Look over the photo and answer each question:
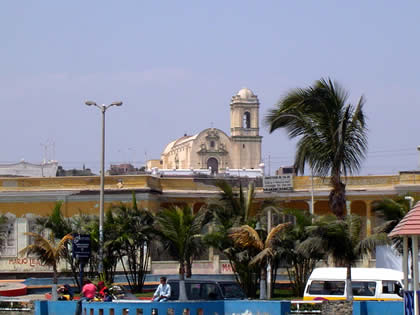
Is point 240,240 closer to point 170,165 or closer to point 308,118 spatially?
point 308,118

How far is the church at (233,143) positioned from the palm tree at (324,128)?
110447mm

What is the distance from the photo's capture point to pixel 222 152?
13900cm

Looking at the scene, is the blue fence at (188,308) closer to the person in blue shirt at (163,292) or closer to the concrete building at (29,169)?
the person in blue shirt at (163,292)

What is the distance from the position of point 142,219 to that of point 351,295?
1281cm

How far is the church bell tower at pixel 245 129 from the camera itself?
138625 millimetres

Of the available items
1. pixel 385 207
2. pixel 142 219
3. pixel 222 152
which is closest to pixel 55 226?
pixel 142 219

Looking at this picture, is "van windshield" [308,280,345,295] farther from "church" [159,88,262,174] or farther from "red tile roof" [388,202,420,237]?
"church" [159,88,262,174]

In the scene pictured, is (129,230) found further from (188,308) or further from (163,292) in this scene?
(188,308)

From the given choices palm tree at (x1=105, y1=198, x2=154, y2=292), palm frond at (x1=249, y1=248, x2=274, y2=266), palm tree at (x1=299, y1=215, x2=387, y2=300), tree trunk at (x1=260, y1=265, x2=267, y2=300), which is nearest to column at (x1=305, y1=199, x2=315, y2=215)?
palm tree at (x1=105, y1=198, x2=154, y2=292)

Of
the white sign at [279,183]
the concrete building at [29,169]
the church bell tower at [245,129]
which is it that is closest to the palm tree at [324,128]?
the white sign at [279,183]

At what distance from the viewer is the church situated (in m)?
138

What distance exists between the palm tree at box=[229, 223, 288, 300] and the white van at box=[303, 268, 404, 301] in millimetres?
2179

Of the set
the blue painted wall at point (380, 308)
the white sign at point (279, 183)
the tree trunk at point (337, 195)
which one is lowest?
the blue painted wall at point (380, 308)

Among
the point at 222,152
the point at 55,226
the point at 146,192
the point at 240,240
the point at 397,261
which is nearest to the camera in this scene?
the point at 240,240
